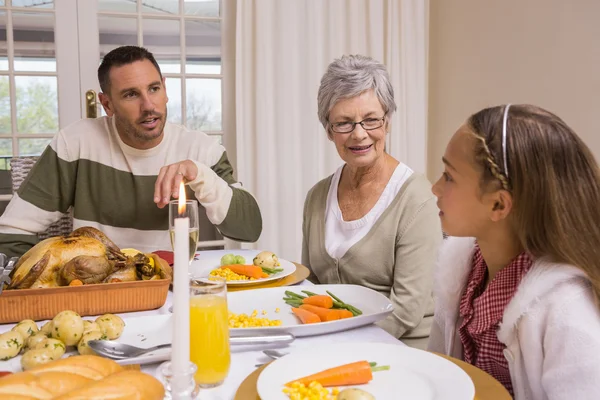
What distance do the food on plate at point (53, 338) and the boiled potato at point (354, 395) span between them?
17.6 inches

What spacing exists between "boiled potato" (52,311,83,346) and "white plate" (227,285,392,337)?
0.37 m

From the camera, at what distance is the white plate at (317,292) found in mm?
1161

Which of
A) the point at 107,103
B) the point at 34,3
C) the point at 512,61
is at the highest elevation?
the point at 34,3

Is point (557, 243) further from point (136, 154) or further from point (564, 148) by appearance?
point (136, 154)

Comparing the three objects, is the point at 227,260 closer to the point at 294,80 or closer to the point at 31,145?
the point at 294,80

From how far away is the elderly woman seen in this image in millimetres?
1667

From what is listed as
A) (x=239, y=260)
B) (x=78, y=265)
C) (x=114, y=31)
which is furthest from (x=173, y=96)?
(x=78, y=265)

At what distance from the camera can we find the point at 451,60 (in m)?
3.57

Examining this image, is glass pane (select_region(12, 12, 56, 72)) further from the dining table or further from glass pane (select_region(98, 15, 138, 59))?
the dining table

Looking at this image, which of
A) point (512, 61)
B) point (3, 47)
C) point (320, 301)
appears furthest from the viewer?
point (3, 47)

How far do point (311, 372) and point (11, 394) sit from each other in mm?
439

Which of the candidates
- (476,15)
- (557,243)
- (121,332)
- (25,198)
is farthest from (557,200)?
(476,15)

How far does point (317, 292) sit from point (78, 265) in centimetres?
53

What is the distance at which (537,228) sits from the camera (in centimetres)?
103
